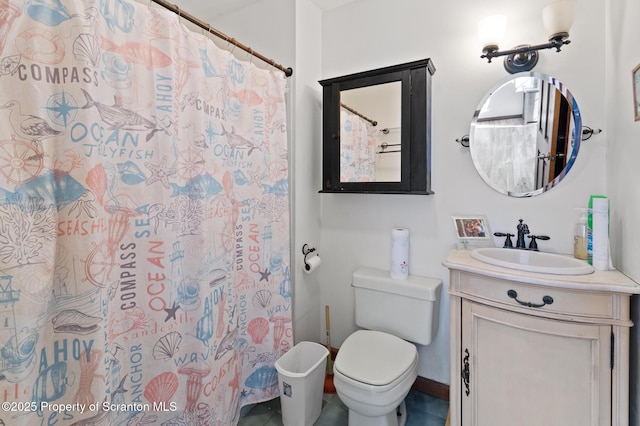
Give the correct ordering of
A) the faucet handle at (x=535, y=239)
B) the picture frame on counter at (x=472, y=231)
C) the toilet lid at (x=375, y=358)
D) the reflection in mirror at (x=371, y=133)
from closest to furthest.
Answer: the toilet lid at (x=375, y=358), the faucet handle at (x=535, y=239), the picture frame on counter at (x=472, y=231), the reflection in mirror at (x=371, y=133)

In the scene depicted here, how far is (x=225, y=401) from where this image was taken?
1.38 meters

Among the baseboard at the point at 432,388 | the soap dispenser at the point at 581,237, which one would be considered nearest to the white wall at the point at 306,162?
the baseboard at the point at 432,388

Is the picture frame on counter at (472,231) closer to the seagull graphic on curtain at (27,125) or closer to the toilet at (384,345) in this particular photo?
the toilet at (384,345)

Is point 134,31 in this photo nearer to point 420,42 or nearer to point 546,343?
point 420,42

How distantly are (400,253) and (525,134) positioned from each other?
0.93 meters

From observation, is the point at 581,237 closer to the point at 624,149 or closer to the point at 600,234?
the point at 600,234

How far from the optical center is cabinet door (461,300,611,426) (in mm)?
1053

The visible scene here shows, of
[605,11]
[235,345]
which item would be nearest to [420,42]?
[605,11]

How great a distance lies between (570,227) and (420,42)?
133 cm

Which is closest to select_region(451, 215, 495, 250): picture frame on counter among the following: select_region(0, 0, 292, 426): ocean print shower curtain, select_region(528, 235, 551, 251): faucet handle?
select_region(528, 235, 551, 251): faucet handle

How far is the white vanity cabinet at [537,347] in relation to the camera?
40.5 inches

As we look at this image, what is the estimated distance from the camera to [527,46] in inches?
55.0

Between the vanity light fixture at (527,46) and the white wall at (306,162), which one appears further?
the white wall at (306,162)

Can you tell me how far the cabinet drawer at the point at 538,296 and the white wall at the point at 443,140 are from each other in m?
0.47
